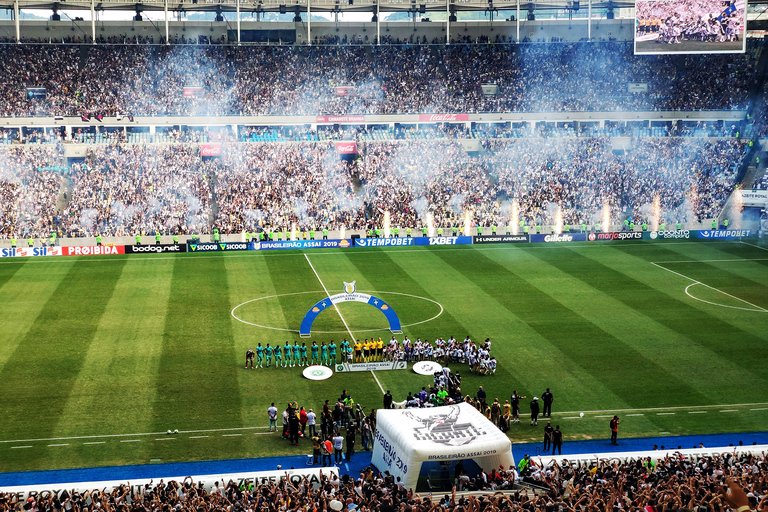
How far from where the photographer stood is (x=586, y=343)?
33.3 m

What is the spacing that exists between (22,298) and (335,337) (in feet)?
56.1

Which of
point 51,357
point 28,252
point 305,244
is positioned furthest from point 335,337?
point 28,252

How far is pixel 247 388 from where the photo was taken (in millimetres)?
28734

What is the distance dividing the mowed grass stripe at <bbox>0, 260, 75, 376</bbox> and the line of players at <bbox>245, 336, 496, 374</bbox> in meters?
9.86

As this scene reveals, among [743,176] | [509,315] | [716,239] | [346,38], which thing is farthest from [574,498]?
[346,38]

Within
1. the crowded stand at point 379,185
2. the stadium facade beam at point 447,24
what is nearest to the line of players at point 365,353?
the crowded stand at point 379,185

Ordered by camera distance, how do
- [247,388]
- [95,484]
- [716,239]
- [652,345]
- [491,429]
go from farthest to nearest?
[716,239] < [652,345] < [247,388] < [491,429] < [95,484]

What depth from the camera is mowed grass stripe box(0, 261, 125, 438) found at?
25.9 metres

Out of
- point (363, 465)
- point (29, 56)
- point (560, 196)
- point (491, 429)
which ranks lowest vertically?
point (363, 465)

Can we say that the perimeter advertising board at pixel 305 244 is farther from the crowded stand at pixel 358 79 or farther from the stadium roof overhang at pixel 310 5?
the stadium roof overhang at pixel 310 5

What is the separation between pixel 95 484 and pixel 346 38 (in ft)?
204

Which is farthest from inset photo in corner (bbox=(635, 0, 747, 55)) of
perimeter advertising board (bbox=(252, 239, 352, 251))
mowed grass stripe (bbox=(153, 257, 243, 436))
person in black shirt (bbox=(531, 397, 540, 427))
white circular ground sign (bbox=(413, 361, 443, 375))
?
person in black shirt (bbox=(531, 397, 540, 427))

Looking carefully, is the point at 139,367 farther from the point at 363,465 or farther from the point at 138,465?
the point at 363,465

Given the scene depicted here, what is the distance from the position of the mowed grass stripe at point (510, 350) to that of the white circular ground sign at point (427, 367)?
827 millimetres
